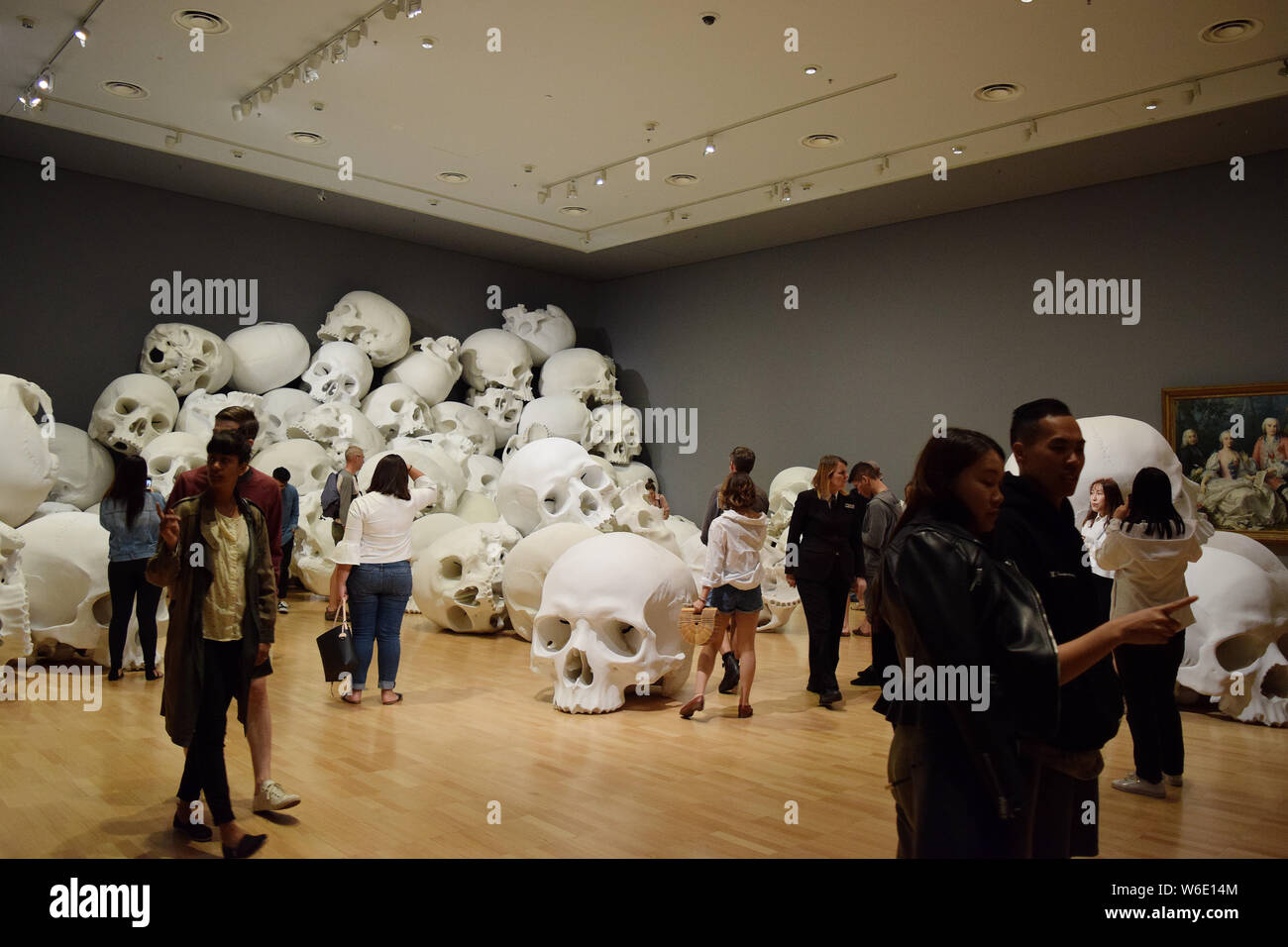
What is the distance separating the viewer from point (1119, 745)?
17.8 ft

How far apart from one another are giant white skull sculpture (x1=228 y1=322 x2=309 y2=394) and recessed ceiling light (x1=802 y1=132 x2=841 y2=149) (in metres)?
6.51

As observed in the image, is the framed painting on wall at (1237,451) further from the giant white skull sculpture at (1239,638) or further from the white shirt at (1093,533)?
the white shirt at (1093,533)

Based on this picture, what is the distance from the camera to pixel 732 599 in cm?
585

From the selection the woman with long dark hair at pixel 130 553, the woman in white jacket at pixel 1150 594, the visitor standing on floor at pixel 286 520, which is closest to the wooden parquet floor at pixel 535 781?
the woman in white jacket at pixel 1150 594

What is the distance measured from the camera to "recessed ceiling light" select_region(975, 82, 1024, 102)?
25.3 ft

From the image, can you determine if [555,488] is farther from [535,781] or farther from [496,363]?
[535,781]

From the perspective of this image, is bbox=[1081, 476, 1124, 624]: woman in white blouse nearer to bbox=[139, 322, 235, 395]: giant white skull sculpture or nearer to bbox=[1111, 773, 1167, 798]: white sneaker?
bbox=[1111, 773, 1167, 798]: white sneaker

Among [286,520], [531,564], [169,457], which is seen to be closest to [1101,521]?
[531,564]

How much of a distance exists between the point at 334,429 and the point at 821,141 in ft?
20.2

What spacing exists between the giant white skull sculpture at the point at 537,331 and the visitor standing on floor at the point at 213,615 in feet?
34.8

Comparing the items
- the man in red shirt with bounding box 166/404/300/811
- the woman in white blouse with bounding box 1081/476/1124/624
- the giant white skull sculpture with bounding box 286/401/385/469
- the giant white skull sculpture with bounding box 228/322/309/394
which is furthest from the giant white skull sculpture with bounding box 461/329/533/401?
the man in red shirt with bounding box 166/404/300/811

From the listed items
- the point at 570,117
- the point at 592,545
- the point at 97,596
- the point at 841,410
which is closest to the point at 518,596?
the point at 592,545

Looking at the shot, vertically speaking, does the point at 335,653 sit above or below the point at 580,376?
below

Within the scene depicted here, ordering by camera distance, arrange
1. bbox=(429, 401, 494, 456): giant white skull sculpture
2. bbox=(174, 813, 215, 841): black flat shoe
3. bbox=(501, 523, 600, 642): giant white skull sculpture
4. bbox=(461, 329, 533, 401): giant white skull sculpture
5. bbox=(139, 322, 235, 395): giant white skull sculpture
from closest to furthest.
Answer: bbox=(174, 813, 215, 841): black flat shoe < bbox=(501, 523, 600, 642): giant white skull sculpture < bbox=(139, 322, 235, 395): giant white skull sculpture < bbox=(429, 401, 494, 456): giant white skull sculpture < bbox=(461, 329, 533, 401): giant white skull sculpture
